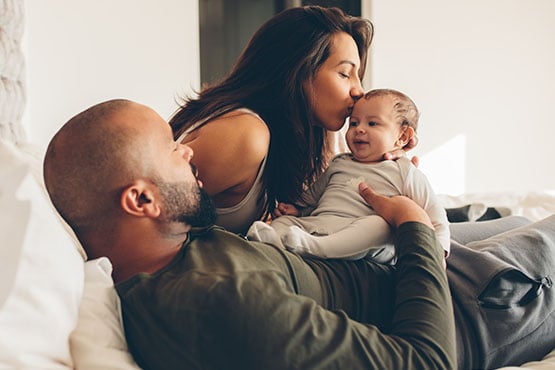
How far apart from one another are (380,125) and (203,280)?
73cm

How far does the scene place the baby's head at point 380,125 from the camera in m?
1.52

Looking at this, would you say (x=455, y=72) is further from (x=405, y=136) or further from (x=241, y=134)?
(x=241, y=134)

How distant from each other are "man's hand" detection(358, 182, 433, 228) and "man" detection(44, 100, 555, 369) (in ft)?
0.22

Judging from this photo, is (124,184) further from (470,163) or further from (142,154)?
(470,163)

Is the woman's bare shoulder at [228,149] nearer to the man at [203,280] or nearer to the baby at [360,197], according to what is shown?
the baby at [360,197]

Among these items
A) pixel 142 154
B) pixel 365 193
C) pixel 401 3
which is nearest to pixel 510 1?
pixel 401 3

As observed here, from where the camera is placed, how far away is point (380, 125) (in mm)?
1521

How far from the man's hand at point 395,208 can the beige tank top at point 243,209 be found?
9.1 inches

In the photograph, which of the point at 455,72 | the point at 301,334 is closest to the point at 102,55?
the point at 455,72

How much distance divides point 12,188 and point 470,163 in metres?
3.96

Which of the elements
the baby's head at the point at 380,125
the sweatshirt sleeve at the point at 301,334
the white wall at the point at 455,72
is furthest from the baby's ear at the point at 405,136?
the white wall at the point at 455,72

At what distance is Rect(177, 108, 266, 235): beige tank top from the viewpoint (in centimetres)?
151

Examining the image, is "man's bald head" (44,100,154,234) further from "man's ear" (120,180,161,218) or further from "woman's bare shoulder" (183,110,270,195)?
"woman's bare shoulder" (183,110,270,195)

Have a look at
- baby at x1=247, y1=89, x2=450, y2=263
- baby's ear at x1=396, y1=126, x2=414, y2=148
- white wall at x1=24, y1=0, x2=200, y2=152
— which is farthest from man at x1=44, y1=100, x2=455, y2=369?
white wall at x1=24, y1=0, x2=200, y2=152
